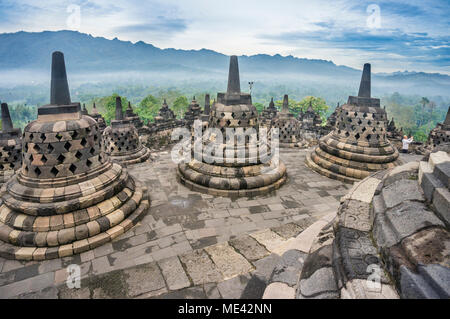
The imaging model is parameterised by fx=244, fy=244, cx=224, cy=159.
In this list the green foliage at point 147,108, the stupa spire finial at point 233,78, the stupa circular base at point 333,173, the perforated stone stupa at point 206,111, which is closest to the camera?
the stupa spire finial at point 233,78

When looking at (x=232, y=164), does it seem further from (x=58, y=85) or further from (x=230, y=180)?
(x=58, y=85)

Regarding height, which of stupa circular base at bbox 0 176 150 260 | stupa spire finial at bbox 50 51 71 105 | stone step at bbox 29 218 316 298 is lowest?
stone step at bbox 29 218 316 298

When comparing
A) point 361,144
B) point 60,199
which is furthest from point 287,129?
point 60,199

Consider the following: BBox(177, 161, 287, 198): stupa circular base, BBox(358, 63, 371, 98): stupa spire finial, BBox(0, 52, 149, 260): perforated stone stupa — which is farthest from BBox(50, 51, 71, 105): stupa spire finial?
BBox(358, 63, 371, 98): stupa spire finial

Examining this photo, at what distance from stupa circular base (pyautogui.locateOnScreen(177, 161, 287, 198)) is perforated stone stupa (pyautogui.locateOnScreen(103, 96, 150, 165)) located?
5768 millimetres

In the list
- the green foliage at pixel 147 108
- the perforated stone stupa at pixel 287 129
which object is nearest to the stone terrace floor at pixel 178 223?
the perforated stone stupa at pixel 287 129

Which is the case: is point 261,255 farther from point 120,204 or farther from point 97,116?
point 97,116

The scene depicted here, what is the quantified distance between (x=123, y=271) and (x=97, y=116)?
19.5 m

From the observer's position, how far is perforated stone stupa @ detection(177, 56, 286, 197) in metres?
6.81

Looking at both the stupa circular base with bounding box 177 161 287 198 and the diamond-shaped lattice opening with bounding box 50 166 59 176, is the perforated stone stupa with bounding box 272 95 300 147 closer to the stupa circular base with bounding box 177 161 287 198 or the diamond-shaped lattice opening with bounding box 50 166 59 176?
the stupa circular base with bounding box 177 161 287 198

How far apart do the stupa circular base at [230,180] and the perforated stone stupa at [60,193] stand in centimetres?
203

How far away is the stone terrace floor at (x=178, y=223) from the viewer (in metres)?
3.96

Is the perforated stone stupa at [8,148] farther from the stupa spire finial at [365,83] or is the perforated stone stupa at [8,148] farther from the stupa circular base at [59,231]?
the stupa spire finial at [365,83]
